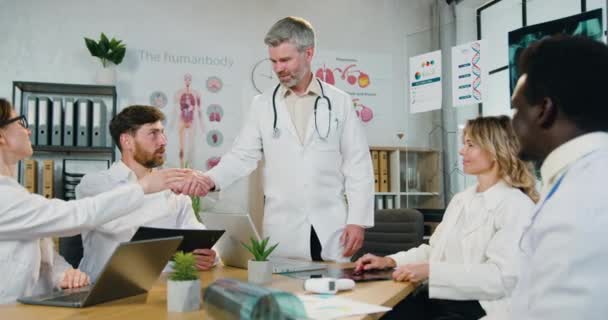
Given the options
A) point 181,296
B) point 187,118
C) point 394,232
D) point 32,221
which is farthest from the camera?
point 187,118

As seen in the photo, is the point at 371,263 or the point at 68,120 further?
the point at 68,120

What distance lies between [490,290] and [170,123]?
3.54m

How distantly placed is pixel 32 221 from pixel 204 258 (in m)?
0.61

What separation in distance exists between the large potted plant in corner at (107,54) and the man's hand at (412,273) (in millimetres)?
3293

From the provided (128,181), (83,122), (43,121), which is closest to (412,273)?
(128,181)

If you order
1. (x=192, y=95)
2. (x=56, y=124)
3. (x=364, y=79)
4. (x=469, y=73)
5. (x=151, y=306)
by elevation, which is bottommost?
(x=151, y=306)

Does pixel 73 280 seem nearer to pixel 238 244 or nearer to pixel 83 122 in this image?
pixel 238 244

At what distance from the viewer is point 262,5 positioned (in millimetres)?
5074

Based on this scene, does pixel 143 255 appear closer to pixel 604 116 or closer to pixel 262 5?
pixel 604 116

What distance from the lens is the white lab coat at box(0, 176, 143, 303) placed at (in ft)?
5.05

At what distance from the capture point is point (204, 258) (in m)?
1.99

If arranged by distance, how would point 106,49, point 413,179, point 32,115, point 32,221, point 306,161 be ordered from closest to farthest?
point 32,221 < point 306,161 < point 32,115 < point 106,49 < point 413,179

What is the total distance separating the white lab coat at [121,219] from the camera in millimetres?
2322

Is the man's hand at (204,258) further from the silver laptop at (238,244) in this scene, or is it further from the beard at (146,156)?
the beard at (146,156)
